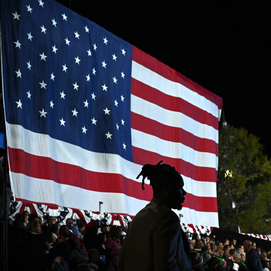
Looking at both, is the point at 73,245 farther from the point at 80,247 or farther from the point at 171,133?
the point at 171,133

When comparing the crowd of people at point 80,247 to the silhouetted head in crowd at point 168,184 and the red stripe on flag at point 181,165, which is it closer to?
the silhouetted head in crowd at point 168,184

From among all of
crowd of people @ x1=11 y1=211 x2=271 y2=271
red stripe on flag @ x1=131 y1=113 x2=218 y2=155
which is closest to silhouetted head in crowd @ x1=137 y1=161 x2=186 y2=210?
crowd of people @ x1=11 y1=211 x2=271 y2=271

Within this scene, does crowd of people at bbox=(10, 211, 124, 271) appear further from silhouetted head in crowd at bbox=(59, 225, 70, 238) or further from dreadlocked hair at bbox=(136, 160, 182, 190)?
dreadlocked hair at bbox=(136, 160, 182, 190)

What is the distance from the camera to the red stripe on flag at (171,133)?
13.6 m

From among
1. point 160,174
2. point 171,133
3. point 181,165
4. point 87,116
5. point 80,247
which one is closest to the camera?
point 160,174

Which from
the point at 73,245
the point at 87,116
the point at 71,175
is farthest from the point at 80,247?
the point at 87,116

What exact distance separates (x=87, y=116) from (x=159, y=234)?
9.48 meters

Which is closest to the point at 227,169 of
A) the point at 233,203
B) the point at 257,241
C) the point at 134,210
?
the point at 233,203

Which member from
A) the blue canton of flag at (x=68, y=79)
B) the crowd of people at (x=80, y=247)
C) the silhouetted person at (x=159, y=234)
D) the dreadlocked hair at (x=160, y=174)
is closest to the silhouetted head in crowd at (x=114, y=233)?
the crowd of people at (x=80, y=247)

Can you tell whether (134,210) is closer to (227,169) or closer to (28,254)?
(28,254)

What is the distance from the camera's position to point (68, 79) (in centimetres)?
1110

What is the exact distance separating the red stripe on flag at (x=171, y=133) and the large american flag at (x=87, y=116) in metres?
0.03

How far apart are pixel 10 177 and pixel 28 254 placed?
3.78m

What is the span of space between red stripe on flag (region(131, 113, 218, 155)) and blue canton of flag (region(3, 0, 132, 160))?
573 millimetres
